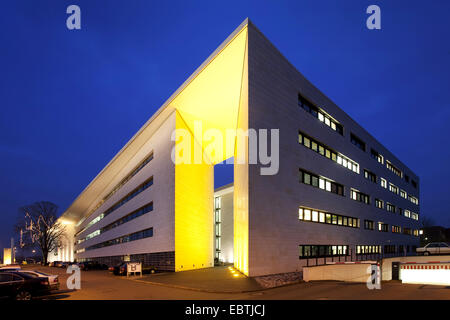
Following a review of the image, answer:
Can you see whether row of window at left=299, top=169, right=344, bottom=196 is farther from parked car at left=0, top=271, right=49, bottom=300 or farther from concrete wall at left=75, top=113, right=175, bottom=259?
parked car at left=0, top=271, right=49, bottom=300

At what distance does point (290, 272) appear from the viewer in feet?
80.3

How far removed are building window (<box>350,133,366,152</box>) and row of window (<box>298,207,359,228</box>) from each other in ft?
29.0

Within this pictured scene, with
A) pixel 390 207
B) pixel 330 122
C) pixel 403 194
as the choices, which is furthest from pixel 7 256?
pixel 403 194

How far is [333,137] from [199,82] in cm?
1463

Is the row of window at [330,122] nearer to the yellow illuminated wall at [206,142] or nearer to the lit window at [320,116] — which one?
the lit window at [320,116]

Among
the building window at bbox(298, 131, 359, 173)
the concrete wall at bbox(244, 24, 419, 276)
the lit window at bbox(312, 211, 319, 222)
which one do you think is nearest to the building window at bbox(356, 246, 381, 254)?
the concrete wall at bbox(244, 24, 419, 276)

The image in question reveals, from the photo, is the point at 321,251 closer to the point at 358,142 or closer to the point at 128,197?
the point at 358,142

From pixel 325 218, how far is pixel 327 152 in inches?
245

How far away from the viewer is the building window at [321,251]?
26.9 m

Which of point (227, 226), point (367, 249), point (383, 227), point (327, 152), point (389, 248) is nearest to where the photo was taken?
point (327, 152)

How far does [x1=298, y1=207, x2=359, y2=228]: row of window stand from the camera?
2761cm

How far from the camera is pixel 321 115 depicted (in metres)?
32.7
